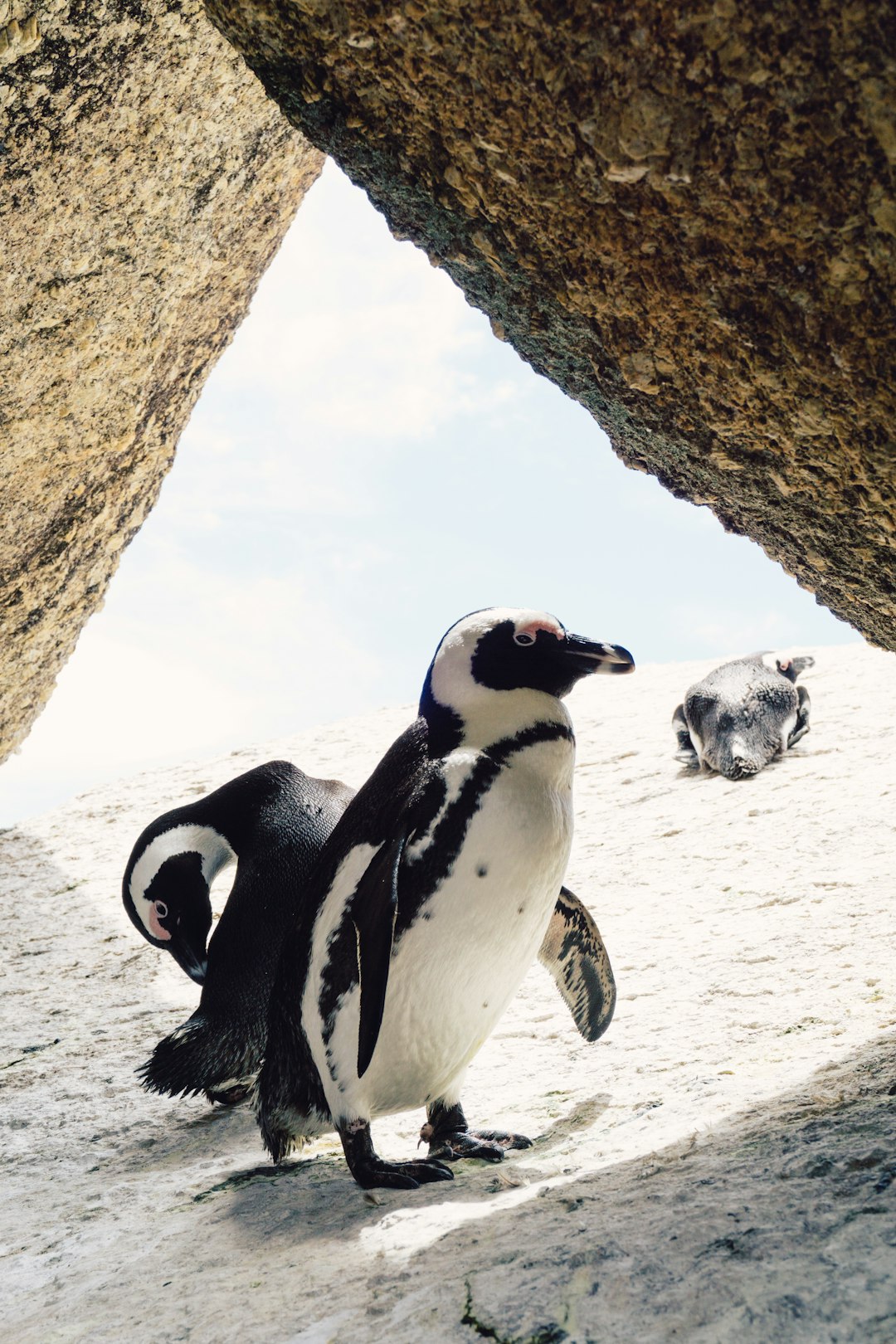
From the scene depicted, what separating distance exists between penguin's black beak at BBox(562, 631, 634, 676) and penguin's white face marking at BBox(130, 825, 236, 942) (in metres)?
1.24

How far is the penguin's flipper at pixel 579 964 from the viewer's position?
2307 mm

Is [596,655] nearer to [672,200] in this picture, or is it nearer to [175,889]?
[672,200]

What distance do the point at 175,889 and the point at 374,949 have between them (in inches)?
45.8

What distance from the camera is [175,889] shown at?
2705 mm

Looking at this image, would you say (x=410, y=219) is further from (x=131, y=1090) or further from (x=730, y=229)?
(x=131, y=1090)

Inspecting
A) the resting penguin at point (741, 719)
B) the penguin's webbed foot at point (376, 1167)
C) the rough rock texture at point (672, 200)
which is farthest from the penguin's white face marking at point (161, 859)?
the resting penguin at point (741, 719)

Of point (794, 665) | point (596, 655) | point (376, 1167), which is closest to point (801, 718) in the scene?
point (794, 665)

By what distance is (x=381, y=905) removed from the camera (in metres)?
1.71

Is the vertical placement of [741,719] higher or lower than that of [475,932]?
lower

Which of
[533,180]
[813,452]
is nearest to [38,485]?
[533,180]

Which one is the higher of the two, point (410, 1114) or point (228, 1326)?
point (228, 1326)

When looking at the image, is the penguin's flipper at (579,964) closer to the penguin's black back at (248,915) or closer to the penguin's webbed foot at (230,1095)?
the penguin's black back at (248,915)

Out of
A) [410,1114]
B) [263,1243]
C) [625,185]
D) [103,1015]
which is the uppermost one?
[625,185]

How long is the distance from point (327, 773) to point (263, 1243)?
3.94 m
